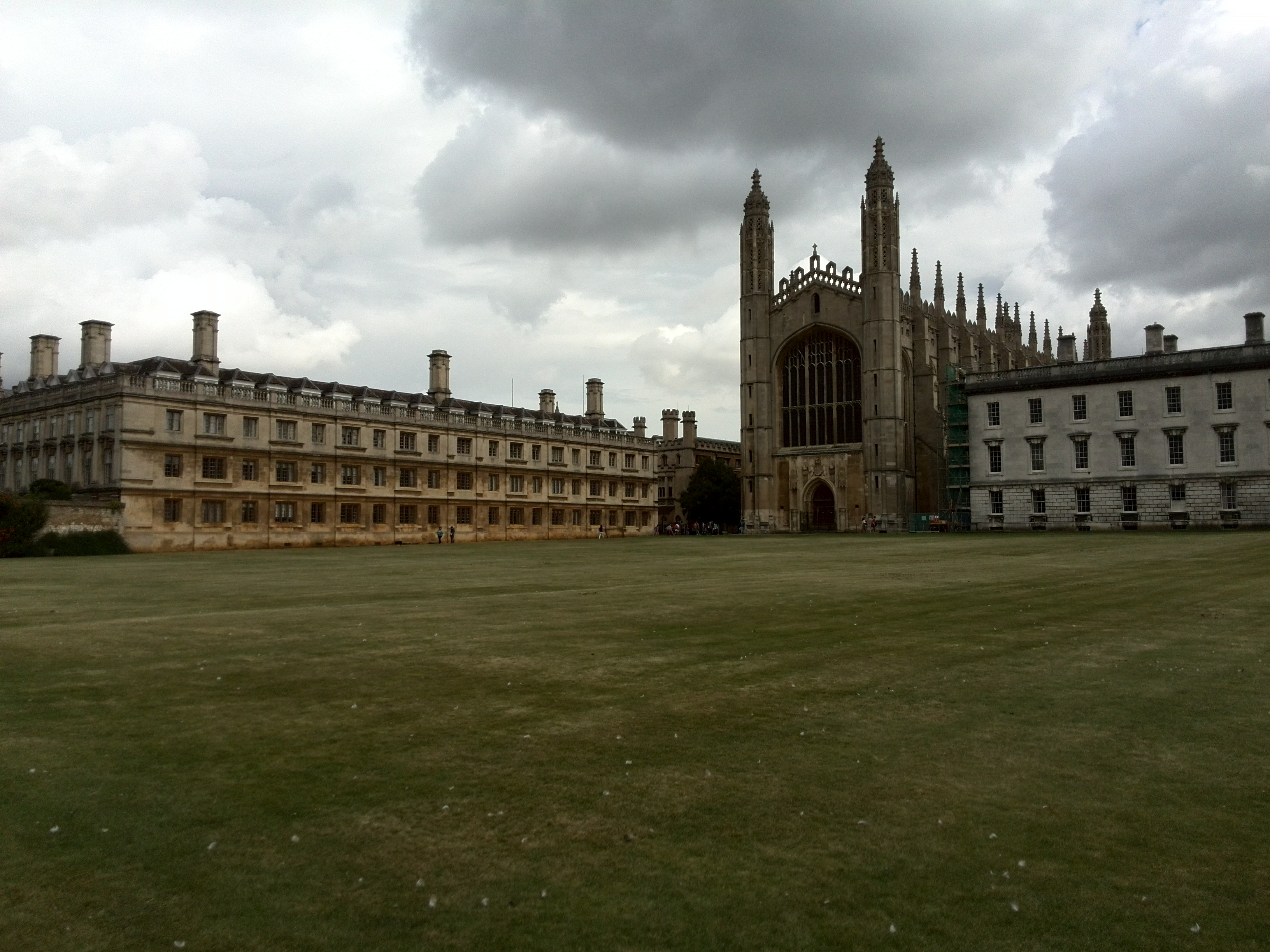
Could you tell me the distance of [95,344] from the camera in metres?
63.9

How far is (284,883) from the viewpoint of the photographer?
5.15m

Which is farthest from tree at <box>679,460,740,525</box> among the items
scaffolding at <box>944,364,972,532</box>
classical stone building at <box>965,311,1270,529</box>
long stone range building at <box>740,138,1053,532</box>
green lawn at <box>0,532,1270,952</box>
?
green lawn at <box>0,532,1270,952</box>

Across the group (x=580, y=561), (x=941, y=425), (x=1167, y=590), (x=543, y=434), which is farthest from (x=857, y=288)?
(x=1167, y=590)

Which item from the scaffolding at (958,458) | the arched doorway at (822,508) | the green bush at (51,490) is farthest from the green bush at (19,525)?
the scaffolding at (958,458)

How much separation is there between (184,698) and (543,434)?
72.2m

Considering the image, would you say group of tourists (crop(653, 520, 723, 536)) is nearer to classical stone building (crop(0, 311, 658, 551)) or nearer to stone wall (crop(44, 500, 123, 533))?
classical stone building (crop(0, 311, 658, 551))

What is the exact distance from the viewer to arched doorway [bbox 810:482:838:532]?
283ft

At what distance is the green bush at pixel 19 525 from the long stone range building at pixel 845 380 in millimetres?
56023

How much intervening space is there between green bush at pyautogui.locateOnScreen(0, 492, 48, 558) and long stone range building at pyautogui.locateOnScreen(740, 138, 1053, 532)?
5602 centimetres

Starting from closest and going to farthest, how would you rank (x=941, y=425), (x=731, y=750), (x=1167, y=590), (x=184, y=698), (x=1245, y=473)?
1. (x=731, y=750)
2. (x=184, y=698)
3. (x=1167, y=590)
4. (x=1245, y=473)
5. (x=941, y=425)

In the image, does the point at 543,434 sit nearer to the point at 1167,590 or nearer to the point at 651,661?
the point at 1167,590

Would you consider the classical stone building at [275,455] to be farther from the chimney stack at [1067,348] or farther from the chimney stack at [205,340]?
the chimney stack at [1067,348]

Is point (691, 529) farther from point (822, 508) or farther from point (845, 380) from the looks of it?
point (845, 380)

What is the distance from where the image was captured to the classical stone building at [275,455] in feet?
180
